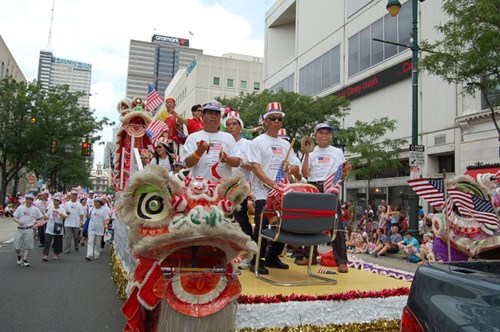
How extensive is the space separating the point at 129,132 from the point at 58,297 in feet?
10.0

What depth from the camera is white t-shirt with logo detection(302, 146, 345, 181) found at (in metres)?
5.49

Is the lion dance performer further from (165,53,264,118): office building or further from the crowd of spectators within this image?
(165,53,264,118): office building

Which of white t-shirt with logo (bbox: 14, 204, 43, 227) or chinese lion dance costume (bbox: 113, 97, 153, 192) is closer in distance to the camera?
chinese lion dance costume (bbox: 113, 97, 153, 192)

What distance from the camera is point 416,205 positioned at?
12.4 m

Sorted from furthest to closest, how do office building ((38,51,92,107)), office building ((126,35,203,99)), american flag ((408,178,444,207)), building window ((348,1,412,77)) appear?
office building ((38,51,92,107))
office building ((126,35,203,99))
building window ((348,1,412,77))
american flag ((408,178,444,207))

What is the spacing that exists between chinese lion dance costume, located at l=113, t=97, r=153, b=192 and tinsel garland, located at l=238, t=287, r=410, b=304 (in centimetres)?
455

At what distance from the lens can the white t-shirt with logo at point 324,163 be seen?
5492 mm

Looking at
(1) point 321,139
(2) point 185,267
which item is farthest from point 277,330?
(1) point 321,139

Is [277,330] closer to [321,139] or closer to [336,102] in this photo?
[321,139]

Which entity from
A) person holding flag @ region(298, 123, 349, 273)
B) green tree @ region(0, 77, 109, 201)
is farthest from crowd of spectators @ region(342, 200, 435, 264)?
green tree @ region(0, 77, 109, 201)

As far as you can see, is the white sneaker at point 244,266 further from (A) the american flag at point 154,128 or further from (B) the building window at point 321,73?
(B) the building window at point 321,73

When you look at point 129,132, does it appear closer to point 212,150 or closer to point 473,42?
point 212,150

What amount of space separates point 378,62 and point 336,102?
14.5 ft

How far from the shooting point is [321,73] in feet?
98.1
